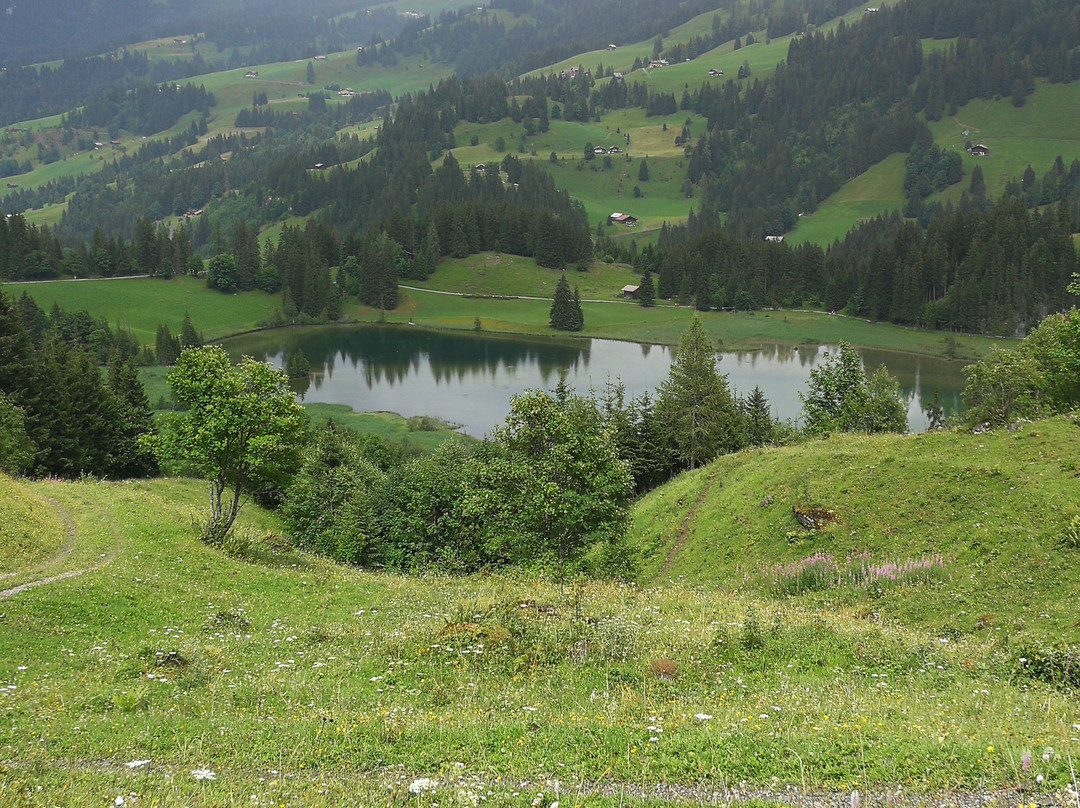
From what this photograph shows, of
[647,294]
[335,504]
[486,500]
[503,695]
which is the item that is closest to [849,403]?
[335,504]

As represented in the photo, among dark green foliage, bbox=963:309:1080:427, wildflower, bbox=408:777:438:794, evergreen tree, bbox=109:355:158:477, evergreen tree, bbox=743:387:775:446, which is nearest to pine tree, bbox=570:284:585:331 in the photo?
evergreen tree, bbox=743:387:775:446

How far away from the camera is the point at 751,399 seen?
80000 millimetres

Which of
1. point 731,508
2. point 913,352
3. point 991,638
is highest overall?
point 991,638

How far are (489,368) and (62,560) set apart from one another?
Result: 117268 mm

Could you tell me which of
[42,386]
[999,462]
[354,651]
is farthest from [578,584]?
[42,386]

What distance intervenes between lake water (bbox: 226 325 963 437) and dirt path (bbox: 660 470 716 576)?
57.0 meters

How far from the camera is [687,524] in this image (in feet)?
138

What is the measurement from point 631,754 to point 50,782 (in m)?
8.56

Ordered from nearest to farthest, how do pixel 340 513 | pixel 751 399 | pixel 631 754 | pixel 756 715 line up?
pixel 631 754
pixel 756 715
pixel 340 513
pixel 751 399

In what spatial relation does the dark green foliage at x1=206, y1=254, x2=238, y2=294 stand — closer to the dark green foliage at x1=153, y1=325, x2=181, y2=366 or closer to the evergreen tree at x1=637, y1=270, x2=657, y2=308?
the dark green foliage at x1=153, y1=325, x2=181, y2=366

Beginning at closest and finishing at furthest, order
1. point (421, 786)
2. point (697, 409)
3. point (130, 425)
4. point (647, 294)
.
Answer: point (421, 786) → point (130, 425) → point (697, 409) → point (647, 294)

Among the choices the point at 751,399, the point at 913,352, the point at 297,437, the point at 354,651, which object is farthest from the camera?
the point at 913,352

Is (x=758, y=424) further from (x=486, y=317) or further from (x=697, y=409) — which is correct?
(x=486, y=317)

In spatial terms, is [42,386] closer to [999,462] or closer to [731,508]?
[731,508]
